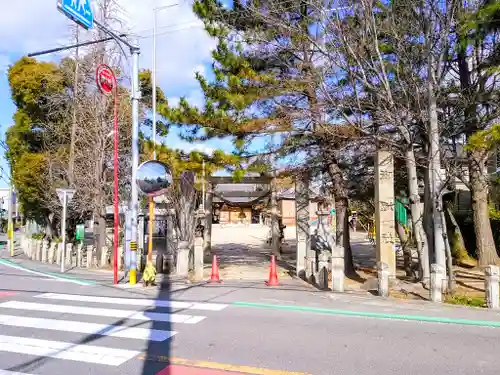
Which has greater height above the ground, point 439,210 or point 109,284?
point 439,210

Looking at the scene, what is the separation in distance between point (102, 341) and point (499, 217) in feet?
55.6

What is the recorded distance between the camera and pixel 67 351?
5.94 meters

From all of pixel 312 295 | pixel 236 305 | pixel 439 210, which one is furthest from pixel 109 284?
pixel 439 210

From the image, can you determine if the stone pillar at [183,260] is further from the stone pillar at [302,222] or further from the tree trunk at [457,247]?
the tree trunk at [457,247]

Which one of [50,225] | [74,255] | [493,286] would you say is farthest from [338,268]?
[50,225]

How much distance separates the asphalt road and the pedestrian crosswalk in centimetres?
2

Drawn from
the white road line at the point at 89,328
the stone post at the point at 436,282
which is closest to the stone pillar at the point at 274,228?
the stone post at the point at 436,282

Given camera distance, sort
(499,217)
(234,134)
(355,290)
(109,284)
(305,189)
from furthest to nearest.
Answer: (499,217) → (305,189) → (234,134) → (109,284) → (355,290)

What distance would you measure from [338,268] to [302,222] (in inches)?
183

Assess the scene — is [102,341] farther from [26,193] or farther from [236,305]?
[26,193]

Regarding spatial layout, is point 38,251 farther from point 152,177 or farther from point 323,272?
point 323,272

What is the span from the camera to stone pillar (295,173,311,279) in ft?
47.0

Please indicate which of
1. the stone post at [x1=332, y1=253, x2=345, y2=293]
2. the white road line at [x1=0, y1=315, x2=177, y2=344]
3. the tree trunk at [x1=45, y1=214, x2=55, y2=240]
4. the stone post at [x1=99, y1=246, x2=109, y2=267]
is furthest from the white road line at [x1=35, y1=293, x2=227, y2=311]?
the tree trunk at [x1=45, y1=214, x2=55, y2=240]

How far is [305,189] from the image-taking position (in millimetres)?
16078
